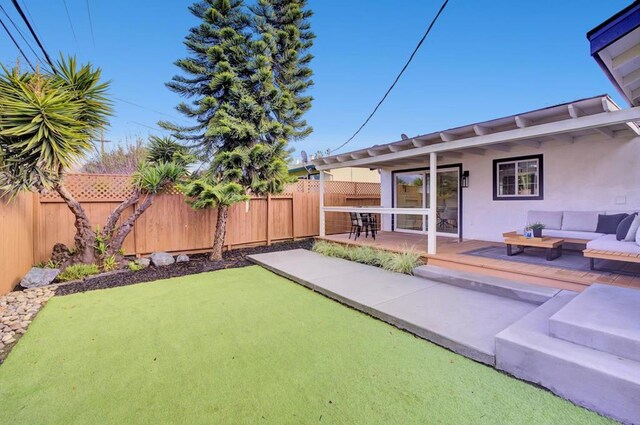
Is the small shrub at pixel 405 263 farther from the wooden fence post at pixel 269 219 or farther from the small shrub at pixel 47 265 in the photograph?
the small shrub at pixel 47 265

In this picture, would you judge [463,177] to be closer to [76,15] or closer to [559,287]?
[559,287]

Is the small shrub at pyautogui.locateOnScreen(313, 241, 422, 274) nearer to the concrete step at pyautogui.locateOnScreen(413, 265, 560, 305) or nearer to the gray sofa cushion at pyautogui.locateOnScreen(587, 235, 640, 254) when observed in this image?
the concrete step at pyautogui.locateOnScreen(413, 265, 560, 305)

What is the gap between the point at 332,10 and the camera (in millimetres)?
9586

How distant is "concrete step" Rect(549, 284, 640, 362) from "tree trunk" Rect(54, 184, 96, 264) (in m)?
7.25

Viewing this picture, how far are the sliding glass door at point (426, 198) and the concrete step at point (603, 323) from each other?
4.88 m

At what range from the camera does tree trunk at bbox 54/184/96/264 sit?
5.52 m

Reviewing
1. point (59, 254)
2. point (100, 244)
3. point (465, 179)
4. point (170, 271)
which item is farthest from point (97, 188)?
point (465, 179)

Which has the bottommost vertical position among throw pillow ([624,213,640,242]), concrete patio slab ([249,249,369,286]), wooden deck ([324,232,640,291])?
concrete patio slab ([249,249,369,286])

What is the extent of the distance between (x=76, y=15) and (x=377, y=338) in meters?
10.2

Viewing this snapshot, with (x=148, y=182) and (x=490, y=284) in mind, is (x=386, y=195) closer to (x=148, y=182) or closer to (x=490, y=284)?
(x=490, y=284)

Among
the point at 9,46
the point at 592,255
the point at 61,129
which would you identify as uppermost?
the point at 9,46

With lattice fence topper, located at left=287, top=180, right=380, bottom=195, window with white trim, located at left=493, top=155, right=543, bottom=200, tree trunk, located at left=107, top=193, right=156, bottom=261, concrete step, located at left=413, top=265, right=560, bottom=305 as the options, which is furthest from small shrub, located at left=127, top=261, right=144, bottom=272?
window with white trim, located at left=493, top=155, right=543, bottom=200

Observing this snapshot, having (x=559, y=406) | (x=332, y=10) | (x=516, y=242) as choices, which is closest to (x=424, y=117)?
(x=332, y=10)

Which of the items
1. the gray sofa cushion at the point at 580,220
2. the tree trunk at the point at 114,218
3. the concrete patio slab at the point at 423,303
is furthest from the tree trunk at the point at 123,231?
the gray sofa cushion at the point at 580,220
